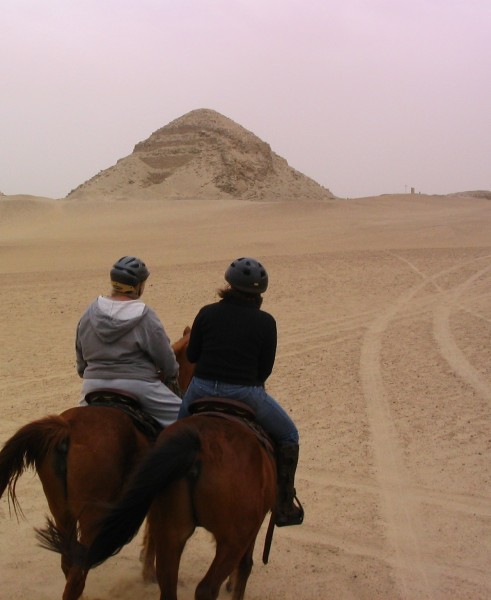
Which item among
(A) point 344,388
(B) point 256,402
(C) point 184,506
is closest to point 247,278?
(B) point 256,402

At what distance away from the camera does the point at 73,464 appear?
4629 mm

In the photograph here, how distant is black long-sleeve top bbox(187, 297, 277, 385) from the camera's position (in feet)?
16.0

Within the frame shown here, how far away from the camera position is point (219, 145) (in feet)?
248

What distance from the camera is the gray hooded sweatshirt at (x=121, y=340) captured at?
17.0ft

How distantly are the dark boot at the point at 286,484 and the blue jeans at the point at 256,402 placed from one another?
0.07 m

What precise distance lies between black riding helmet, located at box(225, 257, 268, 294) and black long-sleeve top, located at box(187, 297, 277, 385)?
101 millimetres

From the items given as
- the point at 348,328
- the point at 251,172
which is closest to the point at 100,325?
the point at 348,328

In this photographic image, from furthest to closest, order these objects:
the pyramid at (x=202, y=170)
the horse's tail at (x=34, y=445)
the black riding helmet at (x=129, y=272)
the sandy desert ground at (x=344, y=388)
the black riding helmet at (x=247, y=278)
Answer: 1. the pyramid at (x=202, y=170)
2. the sandy desert ground at (x=344, y=388)
3. the black riding helmet at (x=129, y=272)
4. the black riding helmet at (x=247, y=278)
5. the horse's tail at (x=34, y=445)

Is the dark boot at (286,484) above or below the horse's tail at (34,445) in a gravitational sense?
below

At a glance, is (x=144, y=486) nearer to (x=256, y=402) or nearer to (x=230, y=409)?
(x=230, y=409)

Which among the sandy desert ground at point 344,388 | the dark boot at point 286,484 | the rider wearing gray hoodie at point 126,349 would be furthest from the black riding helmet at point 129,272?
the sandy desert ground at point 344,388

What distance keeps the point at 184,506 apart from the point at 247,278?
156 cm

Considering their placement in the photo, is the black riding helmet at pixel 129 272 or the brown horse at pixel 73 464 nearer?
the brown horse at pixel 73 464

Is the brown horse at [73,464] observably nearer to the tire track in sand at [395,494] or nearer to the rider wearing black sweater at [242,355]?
the rider wearing black sweater at [242,355]
